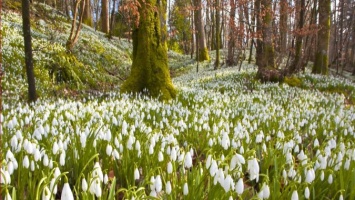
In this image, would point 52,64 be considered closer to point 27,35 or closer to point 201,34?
point 27,35

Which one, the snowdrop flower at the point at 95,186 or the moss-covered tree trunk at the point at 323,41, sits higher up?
the moss-covered tree trunk at the point at 323,41

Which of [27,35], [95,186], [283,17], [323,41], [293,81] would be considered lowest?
[293,81]

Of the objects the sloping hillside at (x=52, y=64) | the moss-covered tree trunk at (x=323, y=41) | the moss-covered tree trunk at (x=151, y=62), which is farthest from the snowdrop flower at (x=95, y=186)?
the moss-covered tree trunk at (x=323, y=41)

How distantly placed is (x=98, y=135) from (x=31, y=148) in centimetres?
116

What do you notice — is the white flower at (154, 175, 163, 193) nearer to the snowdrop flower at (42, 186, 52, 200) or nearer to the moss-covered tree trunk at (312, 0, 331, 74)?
the snowdrop flower at (42, 186, 52, 200)

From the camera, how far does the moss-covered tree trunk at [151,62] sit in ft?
29.4

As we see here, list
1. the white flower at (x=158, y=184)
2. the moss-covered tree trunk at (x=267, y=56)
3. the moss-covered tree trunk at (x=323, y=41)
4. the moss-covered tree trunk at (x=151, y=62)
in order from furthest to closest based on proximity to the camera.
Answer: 1. the moss-covered tree trunk at (x=323, y=41)
2. the moss-covered tree trunk at (x=267, y=56)
3. the moss-covered tree trunk at (x=151, y=62)
4. the white flower at (x=158, y=184)

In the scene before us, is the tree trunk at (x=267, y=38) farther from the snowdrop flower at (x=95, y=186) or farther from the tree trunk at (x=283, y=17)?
the snowdrop flower at (x=95, y=186)

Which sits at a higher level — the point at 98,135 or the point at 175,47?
the point at 175,47

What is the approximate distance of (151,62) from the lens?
9.04 metres

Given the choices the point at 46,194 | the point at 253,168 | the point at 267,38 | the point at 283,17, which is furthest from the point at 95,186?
the point at 283,17

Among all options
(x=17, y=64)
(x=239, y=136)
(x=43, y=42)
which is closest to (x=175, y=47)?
(x=43, y=42)

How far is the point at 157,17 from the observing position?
9078 mm

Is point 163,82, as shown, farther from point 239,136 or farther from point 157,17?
point 239,136
